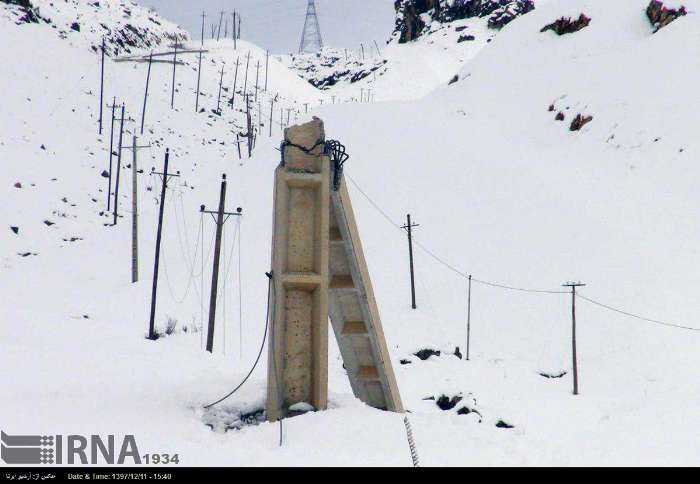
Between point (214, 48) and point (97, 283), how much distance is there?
87401mm

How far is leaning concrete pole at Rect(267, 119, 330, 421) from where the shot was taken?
29.8ft

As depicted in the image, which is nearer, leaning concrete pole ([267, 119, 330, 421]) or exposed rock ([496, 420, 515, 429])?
leaning concrete pole ([267, 119, 330, 421])

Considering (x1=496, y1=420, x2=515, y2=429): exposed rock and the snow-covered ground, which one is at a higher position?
the snow-covered ground

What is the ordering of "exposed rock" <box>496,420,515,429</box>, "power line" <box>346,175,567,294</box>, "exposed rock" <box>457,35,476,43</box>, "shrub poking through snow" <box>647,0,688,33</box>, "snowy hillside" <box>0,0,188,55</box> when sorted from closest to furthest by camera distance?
"exposed rock" <box>496,420,515,429</box>
"power line" <box>346,175,567,294</box>
"shrub poking through snow" <box>647,0,688,33</box>
"snowy hillside" <box>0,0,188,55</box>
"exposed rock" <box>457,35,476,43</box>

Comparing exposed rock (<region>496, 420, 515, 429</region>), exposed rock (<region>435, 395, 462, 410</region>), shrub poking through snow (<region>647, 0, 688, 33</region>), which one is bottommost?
exposed rock (<region>496, 420, 515, 429</region>)

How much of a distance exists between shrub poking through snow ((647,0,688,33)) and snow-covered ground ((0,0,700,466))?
1139 mm

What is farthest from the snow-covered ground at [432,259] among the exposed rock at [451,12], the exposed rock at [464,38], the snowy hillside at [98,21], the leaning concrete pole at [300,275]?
the exposed rock at [451,12]

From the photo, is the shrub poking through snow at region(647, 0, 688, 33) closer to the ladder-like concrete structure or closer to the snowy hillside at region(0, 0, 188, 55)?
the ladder-like concrete structure

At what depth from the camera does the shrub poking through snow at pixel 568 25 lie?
6284 centimetres

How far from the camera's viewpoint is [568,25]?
64.2 m

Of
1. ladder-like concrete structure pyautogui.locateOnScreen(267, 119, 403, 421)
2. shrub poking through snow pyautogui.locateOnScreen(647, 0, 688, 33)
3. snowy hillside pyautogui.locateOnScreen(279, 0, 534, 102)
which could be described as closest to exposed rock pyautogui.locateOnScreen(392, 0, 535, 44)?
snowy hillside pyautogui.locateOnScreen(279, 0, 534, 102)

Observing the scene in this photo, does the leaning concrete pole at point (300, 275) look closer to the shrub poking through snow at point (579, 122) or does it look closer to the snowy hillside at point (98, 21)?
the shrub poking through snow at point (579, 122)

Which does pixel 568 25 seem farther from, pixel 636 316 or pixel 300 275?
pixel 300 275

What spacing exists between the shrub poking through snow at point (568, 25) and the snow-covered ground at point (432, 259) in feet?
3.42
